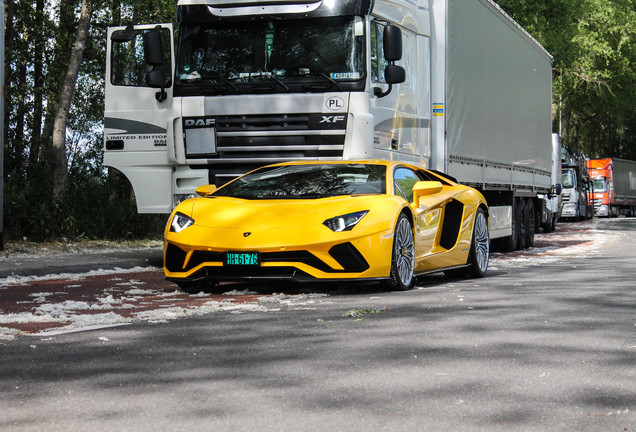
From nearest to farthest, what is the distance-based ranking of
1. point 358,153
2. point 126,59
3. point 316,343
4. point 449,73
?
point 316,343 < point 358,153 < point 126,59 < point 449,73

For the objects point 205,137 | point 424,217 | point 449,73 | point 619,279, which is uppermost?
point 449,73

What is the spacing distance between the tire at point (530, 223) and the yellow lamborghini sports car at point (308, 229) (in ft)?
35.2

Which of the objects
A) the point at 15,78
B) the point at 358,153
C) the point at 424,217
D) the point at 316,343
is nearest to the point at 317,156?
the point at 358,153

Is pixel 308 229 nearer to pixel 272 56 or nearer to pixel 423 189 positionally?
→ pixel 423 189

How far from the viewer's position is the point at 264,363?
553cm

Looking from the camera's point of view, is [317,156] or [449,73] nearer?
[317,156]

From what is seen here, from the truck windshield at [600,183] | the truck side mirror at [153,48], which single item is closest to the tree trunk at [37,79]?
the truck side mirror at [153,48]

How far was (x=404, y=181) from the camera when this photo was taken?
1095 cm

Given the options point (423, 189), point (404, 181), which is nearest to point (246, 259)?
point (423, 189)

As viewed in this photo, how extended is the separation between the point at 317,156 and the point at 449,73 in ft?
10.9

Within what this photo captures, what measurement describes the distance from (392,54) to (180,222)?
4.38 m

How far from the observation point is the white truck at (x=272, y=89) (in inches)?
502

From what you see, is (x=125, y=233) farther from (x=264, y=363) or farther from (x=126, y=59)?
(x=264, y=363)

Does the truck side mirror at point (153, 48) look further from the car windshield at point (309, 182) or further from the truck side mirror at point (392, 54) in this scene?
the car windshield at point (309, 182)
